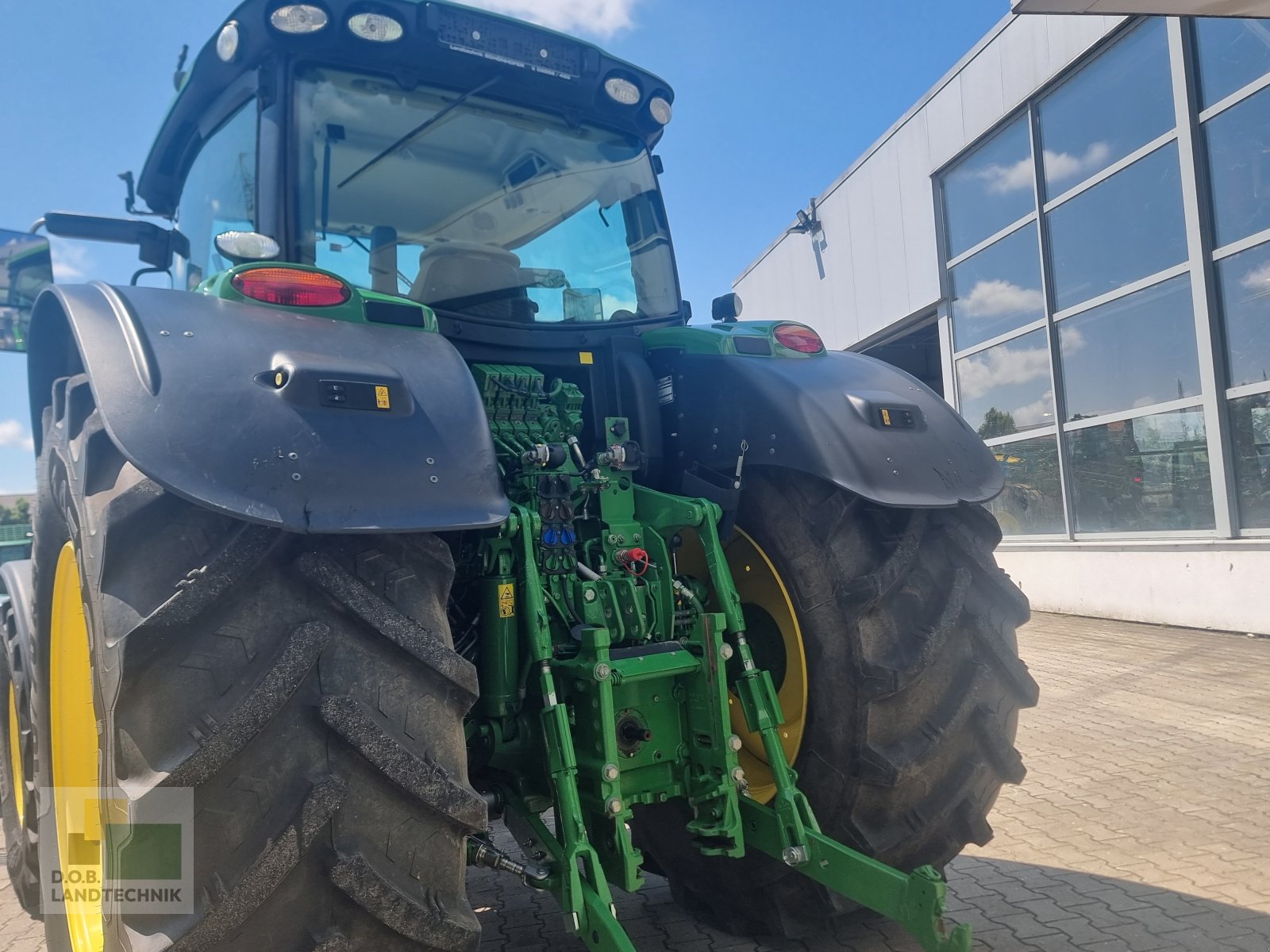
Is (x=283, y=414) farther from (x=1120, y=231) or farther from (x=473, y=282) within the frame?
(x=1120, y=231)

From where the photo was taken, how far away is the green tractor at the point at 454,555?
1.62 meters

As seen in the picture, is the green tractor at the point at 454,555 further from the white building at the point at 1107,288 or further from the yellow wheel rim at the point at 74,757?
the white building at the point at 1107,288

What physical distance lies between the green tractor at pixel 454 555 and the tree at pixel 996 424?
924 centimetres

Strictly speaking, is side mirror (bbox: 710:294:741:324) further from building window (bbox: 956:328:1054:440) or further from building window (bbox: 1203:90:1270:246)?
building window (bbox: 956:328:1054:440)

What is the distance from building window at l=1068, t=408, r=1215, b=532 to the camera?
861 cm

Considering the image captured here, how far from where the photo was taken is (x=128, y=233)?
3.16m

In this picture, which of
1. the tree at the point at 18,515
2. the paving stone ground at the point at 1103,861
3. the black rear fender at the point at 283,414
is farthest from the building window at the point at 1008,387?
the tree at the point at 18,515

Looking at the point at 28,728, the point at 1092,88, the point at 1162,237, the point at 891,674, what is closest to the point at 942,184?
the point at 1092,88

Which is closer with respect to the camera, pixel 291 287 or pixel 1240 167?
pixel 291 287

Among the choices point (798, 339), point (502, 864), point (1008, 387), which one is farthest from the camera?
point (1008, 387)

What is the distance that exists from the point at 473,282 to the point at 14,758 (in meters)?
2.18

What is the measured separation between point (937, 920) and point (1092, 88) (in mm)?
9975

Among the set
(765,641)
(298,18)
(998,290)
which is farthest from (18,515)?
(765,641)

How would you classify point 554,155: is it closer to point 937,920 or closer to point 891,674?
point 891,674
